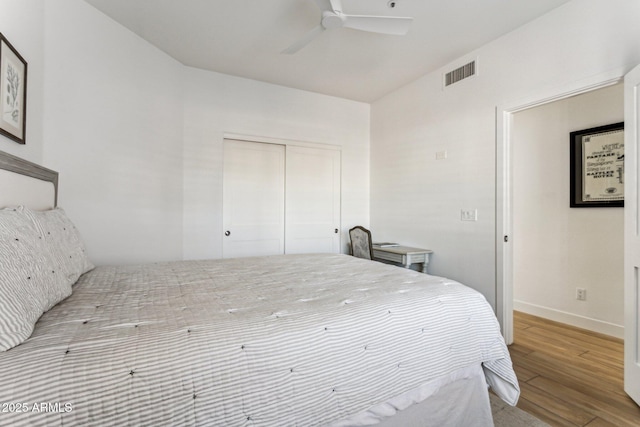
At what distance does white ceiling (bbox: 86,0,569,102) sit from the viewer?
2357 millimetres

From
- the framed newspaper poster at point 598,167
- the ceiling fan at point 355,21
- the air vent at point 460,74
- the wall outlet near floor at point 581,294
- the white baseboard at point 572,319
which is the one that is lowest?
the white baseboard at point 572,319

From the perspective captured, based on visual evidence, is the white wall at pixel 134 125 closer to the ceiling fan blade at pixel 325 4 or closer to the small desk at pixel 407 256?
the small desk at pixel 407 256

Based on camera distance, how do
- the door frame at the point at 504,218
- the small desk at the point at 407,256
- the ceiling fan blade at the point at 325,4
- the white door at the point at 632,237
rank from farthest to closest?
1. the small desk at the point at 407,256
2. the door frame at the point at 504,218
3. the ceiling fan blade at the point at 325,4
4. the white door at the point at 632,237

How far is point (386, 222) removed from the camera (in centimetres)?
416

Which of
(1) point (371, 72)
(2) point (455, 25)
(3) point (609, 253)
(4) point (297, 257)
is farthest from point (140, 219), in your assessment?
(3) point (609, 253)

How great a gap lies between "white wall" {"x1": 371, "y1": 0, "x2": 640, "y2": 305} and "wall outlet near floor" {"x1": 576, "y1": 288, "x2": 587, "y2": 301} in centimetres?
112

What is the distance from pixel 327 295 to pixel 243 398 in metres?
0.59

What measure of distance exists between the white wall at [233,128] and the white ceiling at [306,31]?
0.71ft

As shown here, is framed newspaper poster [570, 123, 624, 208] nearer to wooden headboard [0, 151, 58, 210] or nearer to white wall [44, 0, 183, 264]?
white wall [44, 0, 183, 264]

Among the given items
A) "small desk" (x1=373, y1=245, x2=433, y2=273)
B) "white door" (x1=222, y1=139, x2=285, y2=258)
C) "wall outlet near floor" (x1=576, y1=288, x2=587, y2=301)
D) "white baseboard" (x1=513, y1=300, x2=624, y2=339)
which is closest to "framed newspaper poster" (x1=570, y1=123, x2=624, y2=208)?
"wall outlet near floor" (x1=576, y1=288, x2=587, y2=301)

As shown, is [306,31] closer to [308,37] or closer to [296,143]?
[308,37]

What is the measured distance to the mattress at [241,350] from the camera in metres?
0.75

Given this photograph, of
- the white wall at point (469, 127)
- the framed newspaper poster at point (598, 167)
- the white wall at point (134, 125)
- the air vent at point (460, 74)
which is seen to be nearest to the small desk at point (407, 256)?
the white wall at point (469, 127)

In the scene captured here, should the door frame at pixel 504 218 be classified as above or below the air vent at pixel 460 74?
below
